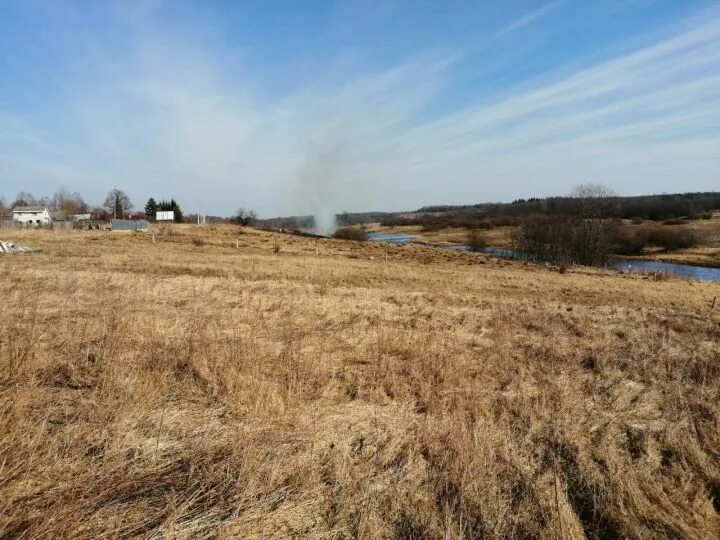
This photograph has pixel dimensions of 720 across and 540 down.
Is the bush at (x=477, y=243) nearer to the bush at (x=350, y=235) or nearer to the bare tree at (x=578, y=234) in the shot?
the bare tree at (x=578, y=234)

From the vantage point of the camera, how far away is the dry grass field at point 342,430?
3219 mm

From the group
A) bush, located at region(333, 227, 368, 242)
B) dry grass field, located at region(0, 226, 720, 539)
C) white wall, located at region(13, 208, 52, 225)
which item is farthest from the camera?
white wall, located at region(13, 208, 52, 225)

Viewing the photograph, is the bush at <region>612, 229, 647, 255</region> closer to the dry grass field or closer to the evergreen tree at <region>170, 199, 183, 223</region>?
the dry grass field

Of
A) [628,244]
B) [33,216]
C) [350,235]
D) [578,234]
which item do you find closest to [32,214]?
[33,216]

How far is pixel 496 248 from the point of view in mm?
73375

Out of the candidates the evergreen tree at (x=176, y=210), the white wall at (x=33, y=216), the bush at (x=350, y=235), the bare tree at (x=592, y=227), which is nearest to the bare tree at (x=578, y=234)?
the bare tree at (x=592, y=227)

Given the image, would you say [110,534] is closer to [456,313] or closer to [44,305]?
[44,305]

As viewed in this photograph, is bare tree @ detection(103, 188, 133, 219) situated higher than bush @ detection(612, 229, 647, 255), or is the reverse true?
bare tree @ detection(103, 188, 133, 219)

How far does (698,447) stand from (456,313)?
775 cm

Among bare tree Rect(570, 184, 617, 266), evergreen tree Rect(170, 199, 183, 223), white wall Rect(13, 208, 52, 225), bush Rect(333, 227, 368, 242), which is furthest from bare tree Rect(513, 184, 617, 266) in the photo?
white wall Rect(13, 208, 52, 225)

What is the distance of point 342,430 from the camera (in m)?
4.67

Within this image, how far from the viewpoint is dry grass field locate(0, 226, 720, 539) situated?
3219 mm

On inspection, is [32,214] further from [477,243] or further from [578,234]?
[578,234]

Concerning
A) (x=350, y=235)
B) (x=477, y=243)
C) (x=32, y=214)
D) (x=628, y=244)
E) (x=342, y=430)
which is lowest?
(x=628, y=244)
